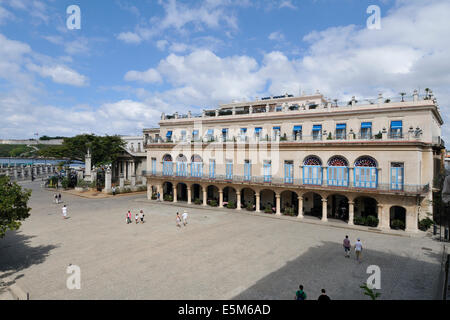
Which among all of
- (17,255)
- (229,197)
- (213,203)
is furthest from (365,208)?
(17,255)

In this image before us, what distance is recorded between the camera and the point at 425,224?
2606cm

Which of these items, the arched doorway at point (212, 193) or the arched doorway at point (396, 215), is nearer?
the arched doorway at point (396, 215)

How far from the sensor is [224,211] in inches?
1361

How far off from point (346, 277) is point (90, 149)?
53.8 metres

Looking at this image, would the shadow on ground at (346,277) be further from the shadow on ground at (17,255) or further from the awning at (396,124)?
the awning at (396,124)

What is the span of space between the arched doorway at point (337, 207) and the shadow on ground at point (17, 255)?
2796cm

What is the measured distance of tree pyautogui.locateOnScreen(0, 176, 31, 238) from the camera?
14758 mm

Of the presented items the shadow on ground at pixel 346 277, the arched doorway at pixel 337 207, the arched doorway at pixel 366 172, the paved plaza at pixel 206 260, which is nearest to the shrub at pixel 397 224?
the paved plaza at pixel 206 260

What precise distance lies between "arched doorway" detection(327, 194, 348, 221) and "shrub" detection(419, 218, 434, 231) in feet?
22.6

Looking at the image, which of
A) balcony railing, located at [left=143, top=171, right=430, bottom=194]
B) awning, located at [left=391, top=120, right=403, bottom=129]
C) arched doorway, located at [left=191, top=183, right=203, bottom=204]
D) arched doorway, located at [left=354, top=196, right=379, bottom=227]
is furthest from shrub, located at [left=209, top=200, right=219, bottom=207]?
awning, located at [left=391, top=120, right=403, bottom=129]

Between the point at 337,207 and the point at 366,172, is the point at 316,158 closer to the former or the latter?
the point at 366,172

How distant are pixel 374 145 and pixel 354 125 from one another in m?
4.23

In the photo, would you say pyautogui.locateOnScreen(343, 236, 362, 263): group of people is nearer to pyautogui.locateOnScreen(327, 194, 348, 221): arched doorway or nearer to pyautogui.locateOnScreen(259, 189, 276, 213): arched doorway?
pyautogui.locateOnScreen(327, 194, 348, 221): arched doorway

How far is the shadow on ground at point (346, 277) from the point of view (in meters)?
13.5
